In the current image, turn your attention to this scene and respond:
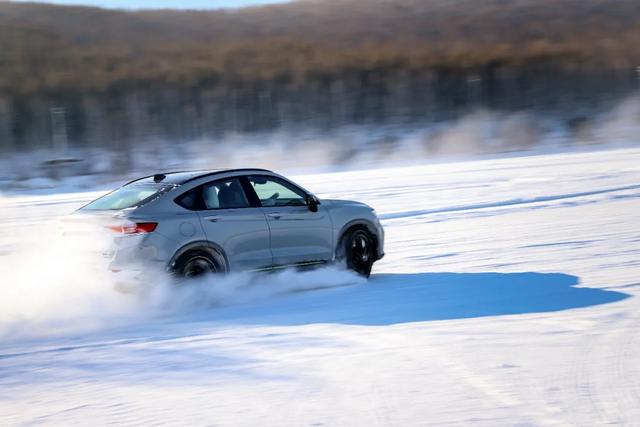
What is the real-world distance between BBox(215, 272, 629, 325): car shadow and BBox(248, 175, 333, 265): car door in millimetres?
468

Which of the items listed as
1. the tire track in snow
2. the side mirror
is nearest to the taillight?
the side mirror

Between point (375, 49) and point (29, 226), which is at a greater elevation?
point (375, 49)

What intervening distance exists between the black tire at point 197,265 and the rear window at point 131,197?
0.68 m

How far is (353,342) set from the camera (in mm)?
7688

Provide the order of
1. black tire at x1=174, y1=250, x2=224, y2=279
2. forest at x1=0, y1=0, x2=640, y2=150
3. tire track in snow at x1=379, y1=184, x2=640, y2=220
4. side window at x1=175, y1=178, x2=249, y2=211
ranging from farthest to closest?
forest at x1=0, y1=0, x2=640, y2=150
tire track in snow at x1=379, y1=184, x2=640, y2=220
side window at x1=175, y1=178, x2=249, y2=211
black tire at x1=174, y1=250, x2=224, y2=279

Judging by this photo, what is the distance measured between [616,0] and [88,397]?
240 ft

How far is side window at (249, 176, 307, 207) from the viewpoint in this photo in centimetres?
1017

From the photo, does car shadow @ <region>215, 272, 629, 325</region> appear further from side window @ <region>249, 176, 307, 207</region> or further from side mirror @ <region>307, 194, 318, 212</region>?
side window @ <region>249, 176, 307, 207</region>

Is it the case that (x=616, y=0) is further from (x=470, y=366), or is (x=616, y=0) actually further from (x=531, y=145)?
(x=470, y=366)

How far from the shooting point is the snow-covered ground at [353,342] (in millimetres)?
5949

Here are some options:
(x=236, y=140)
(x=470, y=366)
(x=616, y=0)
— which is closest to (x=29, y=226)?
(x=470, y=366)

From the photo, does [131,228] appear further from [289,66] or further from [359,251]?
[289,66]

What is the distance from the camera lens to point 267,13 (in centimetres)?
7388

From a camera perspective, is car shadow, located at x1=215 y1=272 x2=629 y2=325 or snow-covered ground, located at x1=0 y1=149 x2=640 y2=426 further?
car shadow, located at x1=215 y1=272 x2=629 y2=325
